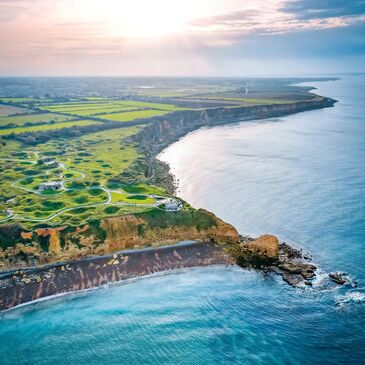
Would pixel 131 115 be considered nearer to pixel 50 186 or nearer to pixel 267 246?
pixel 50 186

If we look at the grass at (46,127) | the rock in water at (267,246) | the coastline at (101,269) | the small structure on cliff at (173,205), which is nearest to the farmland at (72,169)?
the grass at (46,127)

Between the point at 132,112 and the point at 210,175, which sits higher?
the point at 132,112

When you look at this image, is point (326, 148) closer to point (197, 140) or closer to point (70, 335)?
point (197, 140)

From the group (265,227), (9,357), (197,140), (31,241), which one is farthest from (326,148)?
(9,357)

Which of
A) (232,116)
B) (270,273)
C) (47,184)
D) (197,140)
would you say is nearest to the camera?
(270,273)

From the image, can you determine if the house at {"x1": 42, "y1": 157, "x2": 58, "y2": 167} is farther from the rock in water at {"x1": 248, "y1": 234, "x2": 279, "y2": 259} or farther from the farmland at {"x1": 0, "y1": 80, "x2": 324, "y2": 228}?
the rock in water at {"x1": 248, "y1": 234, "x2": 279, "y2": 259}

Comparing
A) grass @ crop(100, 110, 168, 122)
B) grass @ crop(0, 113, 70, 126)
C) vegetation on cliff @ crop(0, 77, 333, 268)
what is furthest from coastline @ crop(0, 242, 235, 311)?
grass @ crop(0, 113, 70, 126)

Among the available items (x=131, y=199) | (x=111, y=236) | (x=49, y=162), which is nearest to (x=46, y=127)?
(x=49, y=162)
